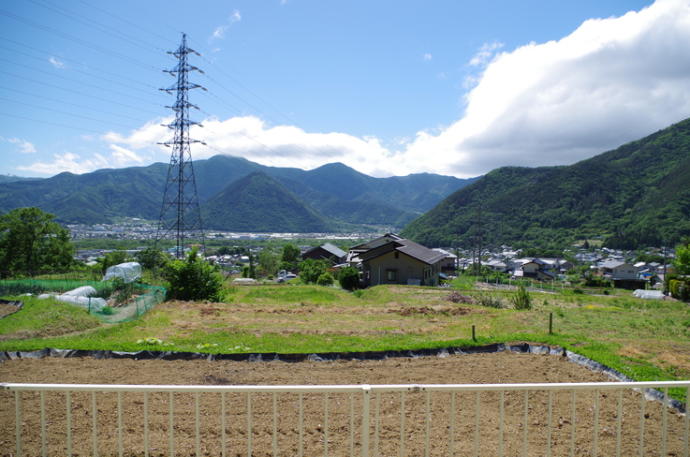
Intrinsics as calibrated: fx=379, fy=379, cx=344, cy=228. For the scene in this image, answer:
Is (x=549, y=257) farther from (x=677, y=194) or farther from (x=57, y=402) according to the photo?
(x=57, y=402)

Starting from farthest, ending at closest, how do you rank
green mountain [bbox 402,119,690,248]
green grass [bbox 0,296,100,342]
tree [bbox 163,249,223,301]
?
green mountain [bbox 402,119,690,248]
tree [bbox 163,249,223,301]
green grass [bbox 0,296,100,342]

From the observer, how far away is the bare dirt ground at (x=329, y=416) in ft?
14.8

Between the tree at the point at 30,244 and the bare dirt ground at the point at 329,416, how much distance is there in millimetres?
29324

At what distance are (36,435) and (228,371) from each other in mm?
3180

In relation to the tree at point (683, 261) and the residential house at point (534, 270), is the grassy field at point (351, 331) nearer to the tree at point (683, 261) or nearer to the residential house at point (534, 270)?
the tree at point (683, 261)

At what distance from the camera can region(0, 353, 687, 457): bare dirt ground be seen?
450cm

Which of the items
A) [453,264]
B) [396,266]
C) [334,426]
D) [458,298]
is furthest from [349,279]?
[453,264]

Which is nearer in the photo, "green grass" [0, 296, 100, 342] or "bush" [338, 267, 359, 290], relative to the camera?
"green grass" [0, 296, 100, 342]

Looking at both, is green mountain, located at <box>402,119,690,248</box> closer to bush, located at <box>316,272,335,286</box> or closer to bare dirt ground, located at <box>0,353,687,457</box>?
bush, located at <box>316,272,335,286</box>

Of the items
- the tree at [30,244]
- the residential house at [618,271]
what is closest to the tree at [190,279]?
the tree at [30,244]

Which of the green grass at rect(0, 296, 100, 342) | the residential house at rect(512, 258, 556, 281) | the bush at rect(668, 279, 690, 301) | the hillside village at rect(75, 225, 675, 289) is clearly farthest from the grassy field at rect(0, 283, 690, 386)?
the residential house at rect(512, 258, 556, 281)

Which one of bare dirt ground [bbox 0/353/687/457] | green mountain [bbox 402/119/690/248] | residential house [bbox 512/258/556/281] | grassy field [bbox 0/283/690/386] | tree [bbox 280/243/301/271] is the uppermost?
green mountain [bbox 402/119/690/248]

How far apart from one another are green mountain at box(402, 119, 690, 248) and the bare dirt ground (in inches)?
3367

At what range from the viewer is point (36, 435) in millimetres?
4656
